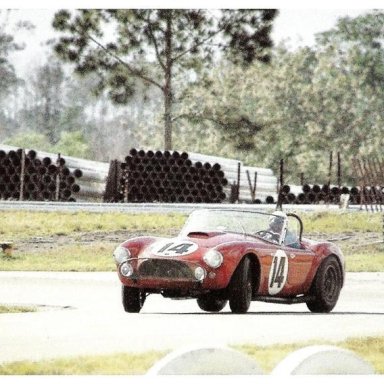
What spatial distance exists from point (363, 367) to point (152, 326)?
2.88 m

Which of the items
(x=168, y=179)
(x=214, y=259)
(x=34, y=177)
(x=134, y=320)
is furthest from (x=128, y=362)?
(x=34, y=177)

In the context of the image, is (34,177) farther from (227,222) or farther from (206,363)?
(206,363)

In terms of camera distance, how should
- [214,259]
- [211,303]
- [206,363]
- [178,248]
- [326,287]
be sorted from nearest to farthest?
[206,363], [214,259], [178,248], [211,303], [326,287]

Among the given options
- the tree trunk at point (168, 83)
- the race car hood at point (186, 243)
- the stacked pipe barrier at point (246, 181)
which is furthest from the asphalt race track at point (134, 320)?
the tree trunk at point (168, 83)

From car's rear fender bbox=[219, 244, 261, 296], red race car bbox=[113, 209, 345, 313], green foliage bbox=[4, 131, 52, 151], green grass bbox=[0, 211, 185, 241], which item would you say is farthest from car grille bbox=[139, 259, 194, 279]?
green foliage bbox=[4, 131, 52, 151]

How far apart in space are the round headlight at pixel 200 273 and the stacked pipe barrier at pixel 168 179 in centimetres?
147

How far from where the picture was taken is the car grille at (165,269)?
728 centimetres

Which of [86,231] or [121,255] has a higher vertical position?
[86,231]

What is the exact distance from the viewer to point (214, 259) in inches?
285

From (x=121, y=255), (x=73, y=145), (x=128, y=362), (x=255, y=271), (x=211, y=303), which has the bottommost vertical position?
(x=128, y=362)

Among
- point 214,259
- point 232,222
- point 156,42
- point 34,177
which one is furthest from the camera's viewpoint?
point 34,177

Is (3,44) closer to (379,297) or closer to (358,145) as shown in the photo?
(358,145)

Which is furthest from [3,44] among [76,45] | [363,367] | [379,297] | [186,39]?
[363,367]

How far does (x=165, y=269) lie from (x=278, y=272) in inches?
32.9
